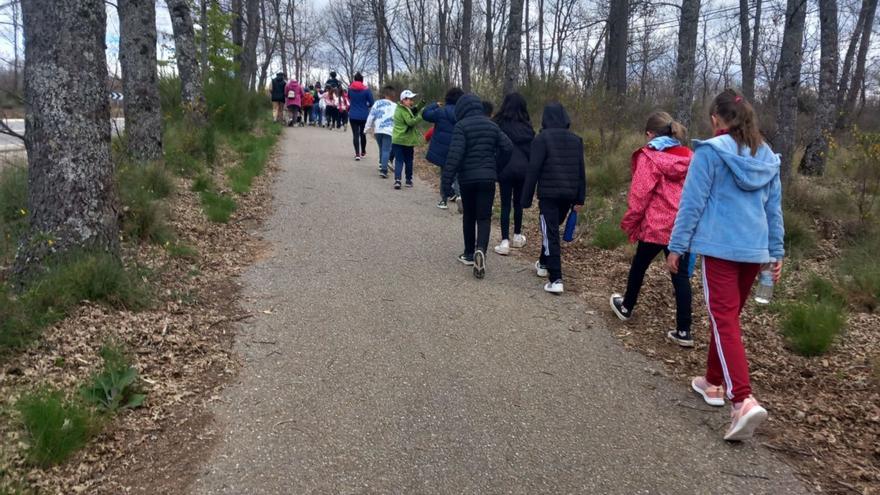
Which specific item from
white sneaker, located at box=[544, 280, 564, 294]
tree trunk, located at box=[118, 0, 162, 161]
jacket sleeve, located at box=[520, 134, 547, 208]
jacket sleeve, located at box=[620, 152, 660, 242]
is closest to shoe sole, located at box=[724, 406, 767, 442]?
jacket sleeve, located at box=[620, 152, 660, 242]

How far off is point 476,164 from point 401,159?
4986 mm

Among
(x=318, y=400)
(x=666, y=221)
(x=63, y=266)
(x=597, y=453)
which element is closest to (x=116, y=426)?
(x=318, y=400)

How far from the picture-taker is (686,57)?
10.4 metres

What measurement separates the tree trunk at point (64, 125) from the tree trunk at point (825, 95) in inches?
454

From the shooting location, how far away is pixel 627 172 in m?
10.6

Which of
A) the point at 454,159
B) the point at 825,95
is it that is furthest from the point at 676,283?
the point at 825,95

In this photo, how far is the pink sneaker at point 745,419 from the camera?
3.36 metres

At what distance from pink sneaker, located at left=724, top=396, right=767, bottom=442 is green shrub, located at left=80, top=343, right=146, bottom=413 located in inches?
133

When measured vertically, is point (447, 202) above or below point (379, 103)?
below

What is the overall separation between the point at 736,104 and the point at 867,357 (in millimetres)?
2264

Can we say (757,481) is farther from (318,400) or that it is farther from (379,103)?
(379,103)

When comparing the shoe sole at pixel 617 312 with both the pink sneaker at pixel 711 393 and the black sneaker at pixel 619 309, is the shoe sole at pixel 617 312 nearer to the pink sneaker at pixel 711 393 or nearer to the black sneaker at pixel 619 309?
the black sneaker at pixel 619 309

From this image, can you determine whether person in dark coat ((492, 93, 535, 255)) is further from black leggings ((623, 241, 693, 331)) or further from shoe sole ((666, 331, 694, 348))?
shoe sole ((666, 331, 694, 348))

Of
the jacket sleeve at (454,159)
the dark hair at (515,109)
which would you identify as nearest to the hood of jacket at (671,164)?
the jacket sleeve at (454,159)
